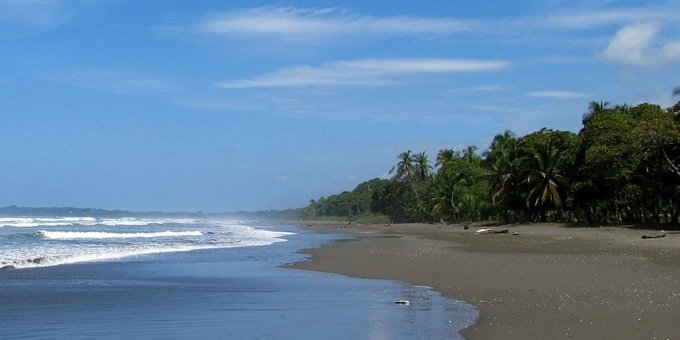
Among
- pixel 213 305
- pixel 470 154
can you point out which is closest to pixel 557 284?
pixel 213 305

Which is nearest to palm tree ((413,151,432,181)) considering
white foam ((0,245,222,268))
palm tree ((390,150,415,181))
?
palm tree ((390,150,415,181))

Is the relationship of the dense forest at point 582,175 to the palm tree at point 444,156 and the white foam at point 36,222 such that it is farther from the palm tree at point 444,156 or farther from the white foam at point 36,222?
the white foam at point 36,222

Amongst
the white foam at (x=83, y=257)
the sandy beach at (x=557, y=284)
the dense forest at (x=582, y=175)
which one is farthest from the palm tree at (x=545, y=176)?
the white foam at (x=83, y=257)

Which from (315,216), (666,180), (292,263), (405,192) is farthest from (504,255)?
(315,216)

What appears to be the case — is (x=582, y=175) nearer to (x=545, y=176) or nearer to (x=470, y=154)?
(x=545, y=176)

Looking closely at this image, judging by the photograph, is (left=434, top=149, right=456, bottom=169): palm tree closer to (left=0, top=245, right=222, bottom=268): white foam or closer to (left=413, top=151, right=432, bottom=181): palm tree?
(left=413, top=151, right=432, bottom=181): palm tree

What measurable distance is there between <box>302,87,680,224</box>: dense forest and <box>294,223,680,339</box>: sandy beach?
537 inches

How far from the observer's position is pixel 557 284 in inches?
589

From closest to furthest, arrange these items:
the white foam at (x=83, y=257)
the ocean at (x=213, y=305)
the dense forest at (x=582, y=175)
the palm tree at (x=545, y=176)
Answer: the ocean at (x=213, y=305)
the white foam at (x=83, y=257)
the dense forest at (x=582, y=175)
the palm tree at (x=545, y=176)

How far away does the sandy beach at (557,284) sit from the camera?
9477mm

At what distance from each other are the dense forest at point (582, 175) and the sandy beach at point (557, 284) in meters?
13.6

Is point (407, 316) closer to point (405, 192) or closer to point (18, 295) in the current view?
point (18, 295)

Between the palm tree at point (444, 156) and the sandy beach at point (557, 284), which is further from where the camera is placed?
the palm tree at point (444, 156)

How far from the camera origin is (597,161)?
143 ft
